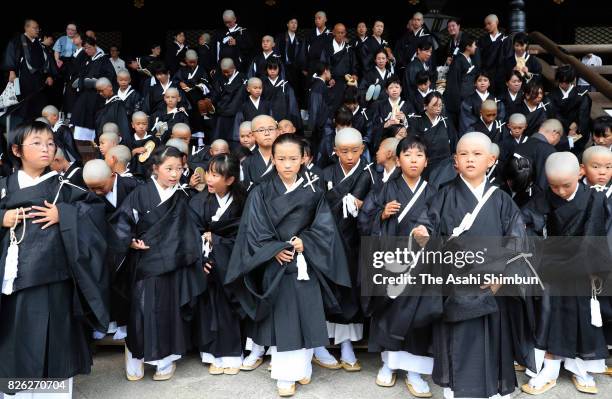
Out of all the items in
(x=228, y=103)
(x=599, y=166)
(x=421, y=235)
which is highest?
(x=228, y=103)

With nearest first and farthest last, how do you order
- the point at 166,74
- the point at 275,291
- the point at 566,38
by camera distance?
the point at 275,291 < the point at 166,74 < the point at 566,38

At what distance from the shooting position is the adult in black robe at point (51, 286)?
3.83 meters

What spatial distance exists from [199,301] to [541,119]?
539 cm

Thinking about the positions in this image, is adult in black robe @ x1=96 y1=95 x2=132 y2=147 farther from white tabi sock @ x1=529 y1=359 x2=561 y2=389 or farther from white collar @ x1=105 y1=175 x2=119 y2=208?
white tabi sock @ x1=529 y1=359 x2=561 y2=389

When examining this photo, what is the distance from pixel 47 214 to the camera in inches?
150

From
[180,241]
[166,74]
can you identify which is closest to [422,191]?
[180,241]

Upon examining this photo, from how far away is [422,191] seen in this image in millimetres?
4438

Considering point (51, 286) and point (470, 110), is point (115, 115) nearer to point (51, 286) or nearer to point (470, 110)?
point (470, 110)

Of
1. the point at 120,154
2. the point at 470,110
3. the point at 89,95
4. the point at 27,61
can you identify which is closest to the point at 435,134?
the point at 470,110

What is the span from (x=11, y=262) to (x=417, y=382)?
294cm

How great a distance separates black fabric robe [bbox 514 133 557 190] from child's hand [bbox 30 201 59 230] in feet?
14.9

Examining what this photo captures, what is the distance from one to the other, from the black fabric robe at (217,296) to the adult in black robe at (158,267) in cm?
16

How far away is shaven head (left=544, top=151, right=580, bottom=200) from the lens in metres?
4.22

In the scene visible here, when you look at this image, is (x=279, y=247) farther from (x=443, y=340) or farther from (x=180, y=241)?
(x=443, y=340)
